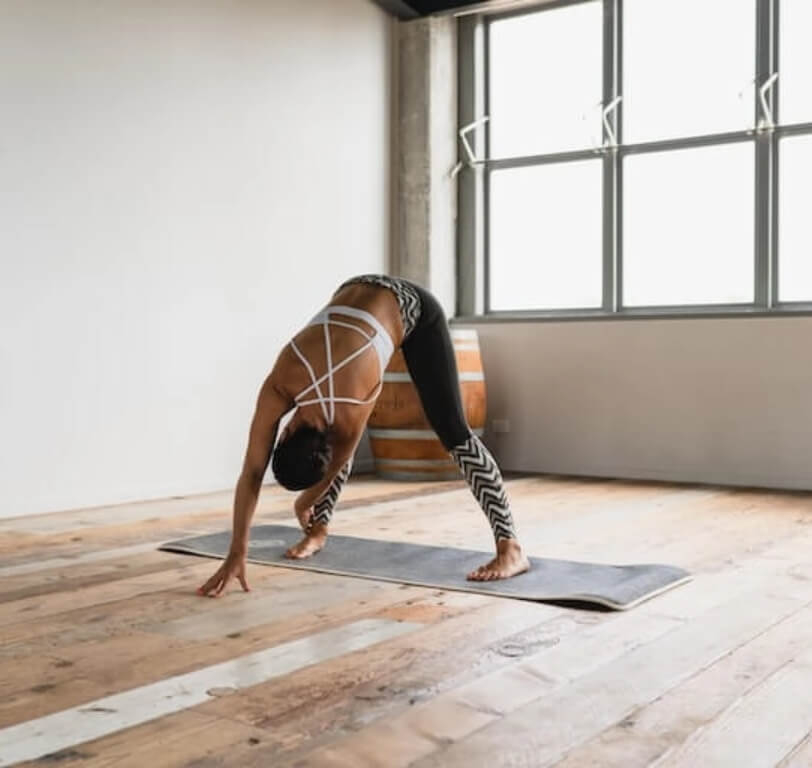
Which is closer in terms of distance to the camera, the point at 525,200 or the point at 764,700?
the point at 764,700

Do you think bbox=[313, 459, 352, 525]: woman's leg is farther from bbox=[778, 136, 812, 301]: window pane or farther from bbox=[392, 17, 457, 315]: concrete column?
bbox=[778, 136, 812, 301]: window pane

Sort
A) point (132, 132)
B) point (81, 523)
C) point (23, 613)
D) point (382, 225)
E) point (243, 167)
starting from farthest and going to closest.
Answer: point (382, 225) < point (243, 167) < point (132, 132) < point (81, 523) < point (23, 613)

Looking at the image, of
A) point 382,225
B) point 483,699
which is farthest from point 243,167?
point 483,699

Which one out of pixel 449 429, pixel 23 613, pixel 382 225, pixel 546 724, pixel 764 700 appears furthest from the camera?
pixel 382 225

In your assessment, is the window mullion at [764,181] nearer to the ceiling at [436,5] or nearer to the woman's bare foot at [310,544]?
the ceiling at [436,5]

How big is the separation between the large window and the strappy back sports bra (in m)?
3.00

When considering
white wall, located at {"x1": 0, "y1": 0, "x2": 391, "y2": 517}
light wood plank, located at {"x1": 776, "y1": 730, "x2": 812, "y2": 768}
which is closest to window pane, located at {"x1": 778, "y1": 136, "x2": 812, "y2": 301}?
white wall, located at {"x1": 0, "y1": 0, "x2": 391, "y2": 517}

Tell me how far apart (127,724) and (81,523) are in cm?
231

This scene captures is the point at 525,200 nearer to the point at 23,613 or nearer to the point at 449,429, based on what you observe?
the point at 449,429

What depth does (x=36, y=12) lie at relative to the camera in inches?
158

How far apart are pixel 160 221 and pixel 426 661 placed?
9.82ft

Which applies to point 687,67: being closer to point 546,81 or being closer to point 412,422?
point 546,81

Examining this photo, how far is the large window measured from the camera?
5.11 m

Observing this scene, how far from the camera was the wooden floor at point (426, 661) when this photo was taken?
61.9 inches
